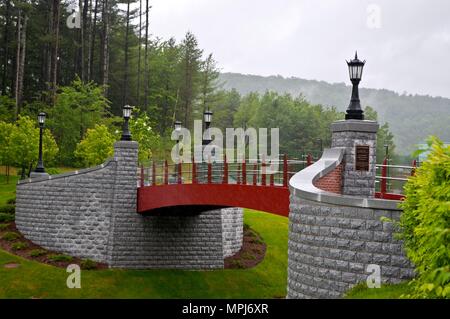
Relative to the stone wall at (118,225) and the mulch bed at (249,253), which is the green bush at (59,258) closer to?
the stone wall at (118,225)

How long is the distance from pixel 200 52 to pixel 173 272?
39095 millimetres

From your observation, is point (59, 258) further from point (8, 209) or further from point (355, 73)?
point (355, 73)

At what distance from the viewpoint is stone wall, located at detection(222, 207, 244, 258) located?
Result: 101 feet

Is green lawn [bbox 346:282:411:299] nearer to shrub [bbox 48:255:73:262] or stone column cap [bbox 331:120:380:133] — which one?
stone column cap [bbox 331:120:380:133]

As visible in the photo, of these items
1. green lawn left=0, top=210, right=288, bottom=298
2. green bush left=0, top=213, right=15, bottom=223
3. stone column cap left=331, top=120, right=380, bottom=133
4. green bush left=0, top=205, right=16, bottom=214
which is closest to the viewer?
stone column cap left=331, top=120, right=380, bottom=133

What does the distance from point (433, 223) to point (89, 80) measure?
151 feet

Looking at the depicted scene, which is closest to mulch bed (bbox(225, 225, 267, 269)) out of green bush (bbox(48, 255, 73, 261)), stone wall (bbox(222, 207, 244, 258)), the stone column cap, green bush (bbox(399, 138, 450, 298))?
stone wall (bbox(222, 207, 244, 258))

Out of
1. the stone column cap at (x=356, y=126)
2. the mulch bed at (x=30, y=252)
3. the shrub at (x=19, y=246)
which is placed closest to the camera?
the stone column cap at (x=356, y=126)

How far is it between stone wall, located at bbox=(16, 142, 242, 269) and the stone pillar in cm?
1203

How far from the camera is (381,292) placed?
1073cm

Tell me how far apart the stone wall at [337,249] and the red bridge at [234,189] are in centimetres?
337

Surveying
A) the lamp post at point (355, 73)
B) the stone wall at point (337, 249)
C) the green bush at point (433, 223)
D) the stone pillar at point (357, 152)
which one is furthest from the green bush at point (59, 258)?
the green bush at point (433, 223)

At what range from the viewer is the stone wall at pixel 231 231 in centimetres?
3072
